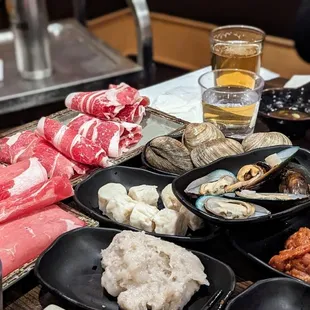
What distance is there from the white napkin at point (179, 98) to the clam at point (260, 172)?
43cm

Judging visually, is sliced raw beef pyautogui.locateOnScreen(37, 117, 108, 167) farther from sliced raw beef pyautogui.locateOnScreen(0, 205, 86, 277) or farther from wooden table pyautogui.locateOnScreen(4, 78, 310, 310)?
wooden table pyautogui.locateOnScreen(4, 78, 310, 310)

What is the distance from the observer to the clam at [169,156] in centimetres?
122

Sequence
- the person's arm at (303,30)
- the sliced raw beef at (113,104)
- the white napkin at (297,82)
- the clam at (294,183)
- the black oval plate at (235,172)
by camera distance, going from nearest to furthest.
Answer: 1. the black oval plate at (235,172)
2. the clam at (294,183)
3. the sliced raw beef at (113,104)
4. the white napkin at (297,82)
5. the person's arm at (303,30)

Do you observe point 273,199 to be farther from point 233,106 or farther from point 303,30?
point 303,30

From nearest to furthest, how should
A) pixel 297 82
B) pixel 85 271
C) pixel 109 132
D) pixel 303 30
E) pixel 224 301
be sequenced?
pixel 224 301
pixel 85 271
pixel 109 132
pixel 297 82
pixel 303 30

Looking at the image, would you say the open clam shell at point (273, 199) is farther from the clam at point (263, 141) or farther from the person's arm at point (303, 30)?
the person's arm at point (303, 30)

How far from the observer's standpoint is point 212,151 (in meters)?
1.20

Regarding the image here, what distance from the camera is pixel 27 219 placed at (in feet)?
3.50

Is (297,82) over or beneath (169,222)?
beneath

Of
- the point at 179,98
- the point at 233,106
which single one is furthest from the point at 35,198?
the point at 179,98

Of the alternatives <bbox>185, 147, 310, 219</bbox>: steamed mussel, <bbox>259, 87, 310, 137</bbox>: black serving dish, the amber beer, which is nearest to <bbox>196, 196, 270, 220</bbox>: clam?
<bbox>185, 147, 310, 219</bbox>: steamed mussel

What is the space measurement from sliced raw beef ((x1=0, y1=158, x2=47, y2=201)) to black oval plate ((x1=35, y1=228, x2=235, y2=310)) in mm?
190

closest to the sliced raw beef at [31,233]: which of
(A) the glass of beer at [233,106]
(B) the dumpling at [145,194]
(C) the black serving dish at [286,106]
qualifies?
(B) the dumpling at [145,194]

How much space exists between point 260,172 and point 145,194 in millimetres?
229
